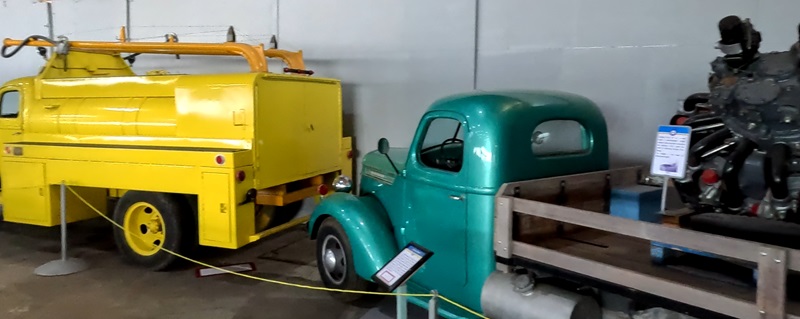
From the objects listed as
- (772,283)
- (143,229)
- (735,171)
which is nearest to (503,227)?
(735,171)

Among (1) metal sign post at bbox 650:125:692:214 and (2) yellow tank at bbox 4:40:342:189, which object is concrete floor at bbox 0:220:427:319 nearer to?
(2) yellow tank at bbox 4:40:342:189

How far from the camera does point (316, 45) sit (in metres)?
7.73

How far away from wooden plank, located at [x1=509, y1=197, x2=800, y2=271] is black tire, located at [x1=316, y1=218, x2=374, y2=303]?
1.78 metres

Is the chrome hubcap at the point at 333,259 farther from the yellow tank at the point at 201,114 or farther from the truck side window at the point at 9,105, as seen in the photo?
the truck side window at the point at 9,105

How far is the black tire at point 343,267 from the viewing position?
15.2 ft

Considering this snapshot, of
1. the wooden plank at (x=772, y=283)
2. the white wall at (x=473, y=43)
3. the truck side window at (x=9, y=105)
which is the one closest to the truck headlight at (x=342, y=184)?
the white wall at (x=473, y=43)

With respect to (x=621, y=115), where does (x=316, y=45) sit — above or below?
above

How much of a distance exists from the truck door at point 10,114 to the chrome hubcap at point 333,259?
3.96 metres

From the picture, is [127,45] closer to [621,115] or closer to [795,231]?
[621,115]

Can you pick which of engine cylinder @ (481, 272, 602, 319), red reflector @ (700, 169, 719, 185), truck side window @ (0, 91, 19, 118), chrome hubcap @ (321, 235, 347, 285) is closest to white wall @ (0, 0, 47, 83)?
truck side window @ (0, 91, 19, 118)

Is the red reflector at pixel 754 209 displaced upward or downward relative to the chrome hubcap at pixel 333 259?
upward

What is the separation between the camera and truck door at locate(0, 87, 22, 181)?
6.64 meters

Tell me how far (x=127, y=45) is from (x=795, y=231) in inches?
245

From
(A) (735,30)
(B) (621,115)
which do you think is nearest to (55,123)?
(B) (621,115)
